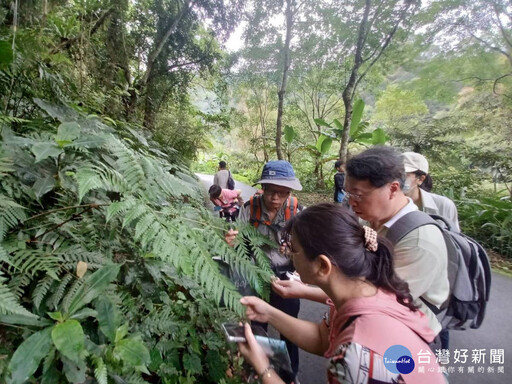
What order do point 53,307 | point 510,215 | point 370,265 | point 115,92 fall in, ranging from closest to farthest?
point 370,265 → point 53,307 → point 115,92 → point 510,215

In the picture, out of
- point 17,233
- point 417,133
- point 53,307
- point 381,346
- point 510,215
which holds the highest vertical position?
point 417,133

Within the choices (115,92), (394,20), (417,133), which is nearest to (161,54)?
(115,92)

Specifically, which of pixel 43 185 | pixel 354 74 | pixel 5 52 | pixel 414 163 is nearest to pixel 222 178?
pixel 354 74

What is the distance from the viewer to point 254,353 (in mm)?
1081

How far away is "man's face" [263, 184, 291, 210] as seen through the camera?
1.94 m

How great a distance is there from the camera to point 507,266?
4766 millimetres

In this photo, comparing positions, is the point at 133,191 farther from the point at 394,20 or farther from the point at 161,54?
the point at 394,20

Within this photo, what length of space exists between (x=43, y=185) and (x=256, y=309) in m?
1.31

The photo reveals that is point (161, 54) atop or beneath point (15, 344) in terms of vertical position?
atop

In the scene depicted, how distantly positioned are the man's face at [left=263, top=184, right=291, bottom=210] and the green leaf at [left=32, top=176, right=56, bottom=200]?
131 cm

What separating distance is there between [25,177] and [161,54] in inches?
249

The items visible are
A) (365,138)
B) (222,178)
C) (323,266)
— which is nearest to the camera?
(323,266)

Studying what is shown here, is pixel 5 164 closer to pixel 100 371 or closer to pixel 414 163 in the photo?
pixel 100 371

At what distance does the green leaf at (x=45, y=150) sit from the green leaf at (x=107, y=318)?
72 cm
